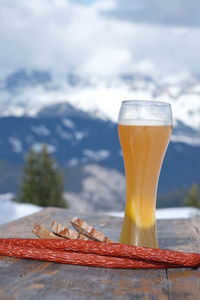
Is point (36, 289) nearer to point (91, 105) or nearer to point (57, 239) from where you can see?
point (57, 239)

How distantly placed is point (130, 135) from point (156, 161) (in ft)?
0.41

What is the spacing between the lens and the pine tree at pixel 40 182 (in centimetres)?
1370

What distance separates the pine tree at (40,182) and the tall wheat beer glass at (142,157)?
12.1 meters

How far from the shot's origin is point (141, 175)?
5.32ft

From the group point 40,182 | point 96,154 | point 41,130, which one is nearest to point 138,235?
point 40,182

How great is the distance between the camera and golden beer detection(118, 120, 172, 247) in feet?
5.22

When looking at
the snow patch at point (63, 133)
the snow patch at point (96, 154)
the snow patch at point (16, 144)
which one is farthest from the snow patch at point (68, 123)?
the snow patch at point (16, 144)

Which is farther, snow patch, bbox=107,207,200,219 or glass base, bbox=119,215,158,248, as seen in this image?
snow patch, bbox=107,207,200,219

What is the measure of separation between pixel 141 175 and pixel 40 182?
12.3 m

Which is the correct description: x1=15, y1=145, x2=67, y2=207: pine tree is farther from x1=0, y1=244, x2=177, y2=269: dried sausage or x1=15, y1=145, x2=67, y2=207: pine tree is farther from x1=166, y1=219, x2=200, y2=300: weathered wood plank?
x1=0, y1=244, x2=177, y2=269: dried sausage

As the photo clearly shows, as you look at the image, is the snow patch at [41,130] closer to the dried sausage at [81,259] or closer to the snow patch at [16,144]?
the snow patch at [16,144]

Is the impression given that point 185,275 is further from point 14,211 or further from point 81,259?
point 14,211

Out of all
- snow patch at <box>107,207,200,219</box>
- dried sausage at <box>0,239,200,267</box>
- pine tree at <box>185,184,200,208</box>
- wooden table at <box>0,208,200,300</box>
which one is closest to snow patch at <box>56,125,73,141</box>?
pine tree at <box>185,184,200,208</box>

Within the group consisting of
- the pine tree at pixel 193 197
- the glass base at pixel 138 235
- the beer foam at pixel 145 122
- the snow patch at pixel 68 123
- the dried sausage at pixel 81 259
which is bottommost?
the snow patch at pixel 68 123
